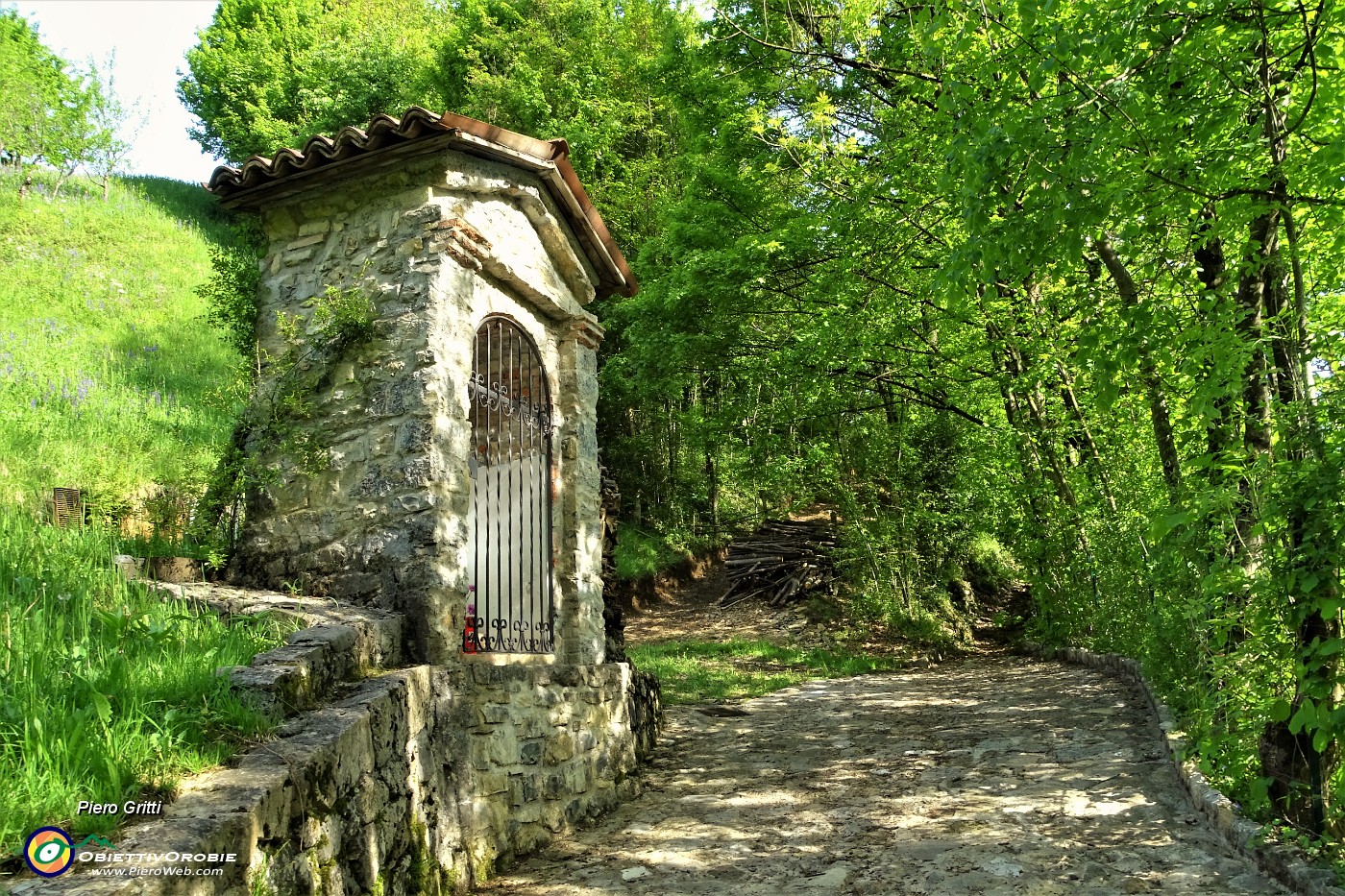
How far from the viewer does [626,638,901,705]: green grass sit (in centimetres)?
874

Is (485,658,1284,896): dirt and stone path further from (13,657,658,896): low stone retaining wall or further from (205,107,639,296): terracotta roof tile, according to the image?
(205,107,639,296): terracotta roof tile

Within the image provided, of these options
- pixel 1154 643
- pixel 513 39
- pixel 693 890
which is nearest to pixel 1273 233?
pixel 1154 643

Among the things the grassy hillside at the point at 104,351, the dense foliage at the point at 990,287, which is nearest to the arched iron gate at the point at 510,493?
the grassy hillside at the point at 104,351

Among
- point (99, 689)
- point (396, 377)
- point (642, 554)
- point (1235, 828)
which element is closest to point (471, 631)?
point (396, 377)

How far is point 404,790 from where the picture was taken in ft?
11.2

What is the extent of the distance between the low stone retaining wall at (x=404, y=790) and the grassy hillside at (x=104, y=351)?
2396 mm

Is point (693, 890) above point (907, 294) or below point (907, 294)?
below

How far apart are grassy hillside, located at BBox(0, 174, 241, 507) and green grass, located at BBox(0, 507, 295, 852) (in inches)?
66.5

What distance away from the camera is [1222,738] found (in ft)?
11.3

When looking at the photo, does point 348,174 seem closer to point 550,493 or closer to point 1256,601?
point 550,493

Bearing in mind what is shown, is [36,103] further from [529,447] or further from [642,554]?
[529,447]

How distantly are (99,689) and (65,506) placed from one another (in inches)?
105

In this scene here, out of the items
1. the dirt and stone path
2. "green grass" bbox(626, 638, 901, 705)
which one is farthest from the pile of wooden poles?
the dirt and stone path

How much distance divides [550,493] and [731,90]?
7.20 m
